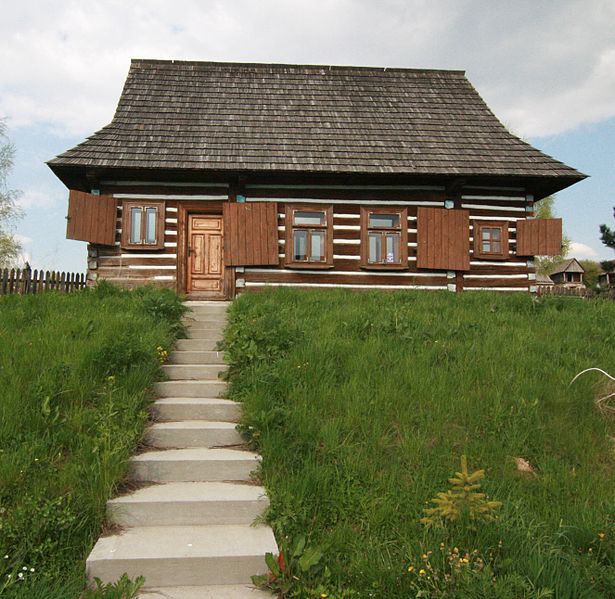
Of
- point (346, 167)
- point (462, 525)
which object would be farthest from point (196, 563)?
point (346, 167)

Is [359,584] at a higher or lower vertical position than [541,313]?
lower

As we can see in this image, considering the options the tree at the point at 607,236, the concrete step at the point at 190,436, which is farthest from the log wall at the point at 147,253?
the tree at the point at 607,236

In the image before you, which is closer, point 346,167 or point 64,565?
point 64,565

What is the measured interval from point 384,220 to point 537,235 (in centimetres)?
359

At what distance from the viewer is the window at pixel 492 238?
36.3 feet

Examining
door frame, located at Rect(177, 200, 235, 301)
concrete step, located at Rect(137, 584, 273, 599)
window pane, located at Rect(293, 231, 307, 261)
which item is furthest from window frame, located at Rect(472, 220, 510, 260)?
concrete step, located at Rect(137, 584, 273, 599)

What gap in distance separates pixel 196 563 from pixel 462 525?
1588 millimetres

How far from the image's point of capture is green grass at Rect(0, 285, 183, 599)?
107 inches

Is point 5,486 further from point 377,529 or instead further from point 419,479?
point 419,479

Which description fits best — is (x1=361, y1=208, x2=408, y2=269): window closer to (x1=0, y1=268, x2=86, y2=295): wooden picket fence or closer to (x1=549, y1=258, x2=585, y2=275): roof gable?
(x1=0, y1=268, x2=86, y2=295): wooden picket fence

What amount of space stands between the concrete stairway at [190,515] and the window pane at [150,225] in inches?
260

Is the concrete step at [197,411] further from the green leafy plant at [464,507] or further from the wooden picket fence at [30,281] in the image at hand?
the wooden picket fence at [30,281]

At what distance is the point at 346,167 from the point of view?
1017cm

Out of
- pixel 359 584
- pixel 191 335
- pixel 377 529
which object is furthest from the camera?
pixel 191 335
